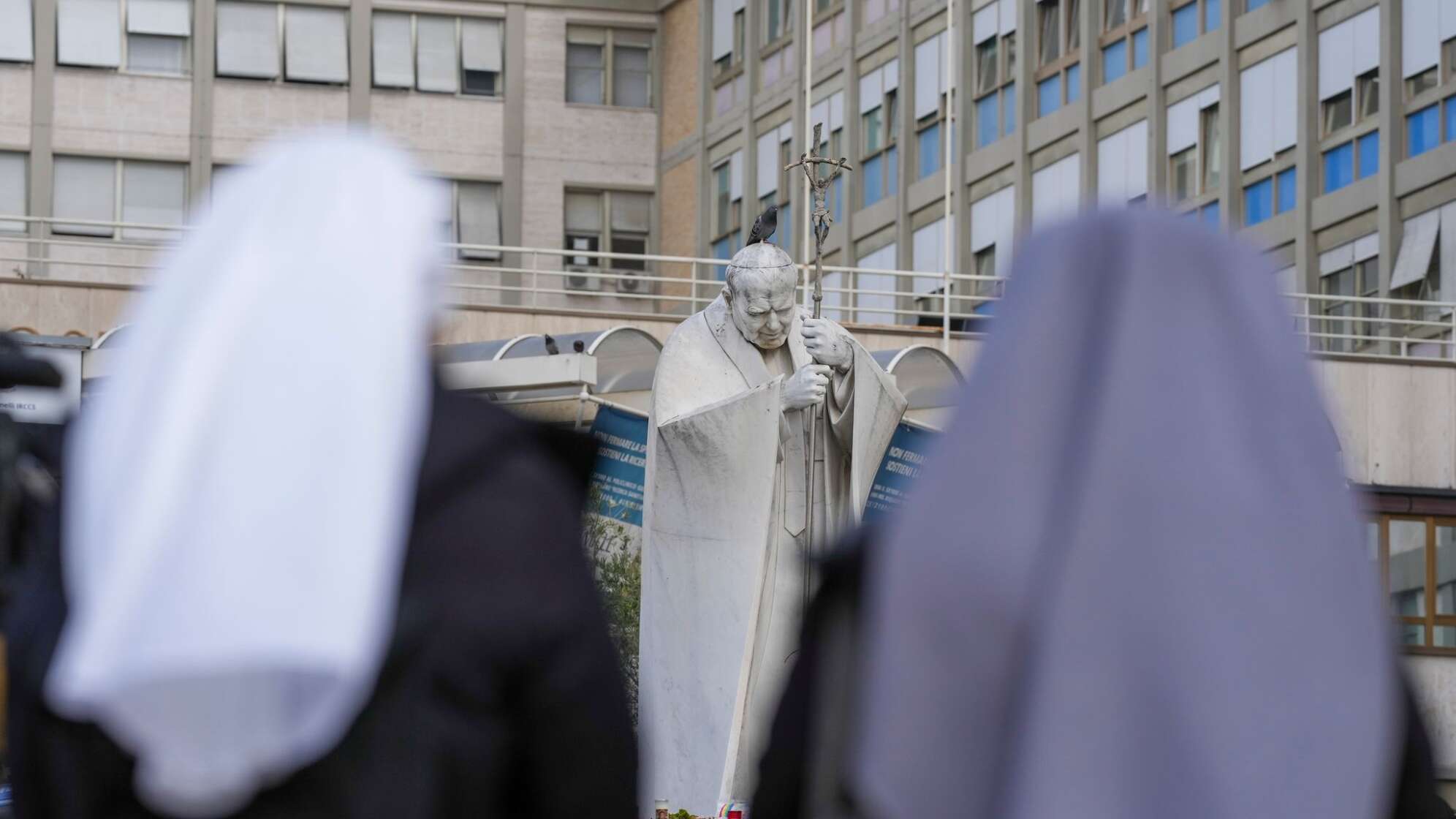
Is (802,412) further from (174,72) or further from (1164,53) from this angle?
(174,72)

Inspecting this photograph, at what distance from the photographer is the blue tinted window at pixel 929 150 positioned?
44.3 meters

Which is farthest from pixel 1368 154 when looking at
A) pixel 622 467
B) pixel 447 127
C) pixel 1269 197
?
pixel 447 127

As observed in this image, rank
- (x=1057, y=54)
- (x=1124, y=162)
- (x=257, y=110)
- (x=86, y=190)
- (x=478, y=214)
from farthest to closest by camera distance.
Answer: (x=478, y=214)
(x=257, y=110)
(x=86, y=190)
(x=1057, y=54)
(x=1124, y=162)

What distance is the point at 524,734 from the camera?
260 centimetres

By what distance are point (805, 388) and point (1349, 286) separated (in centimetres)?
2645

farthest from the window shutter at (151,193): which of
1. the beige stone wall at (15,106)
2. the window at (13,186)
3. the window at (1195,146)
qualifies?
the window at (1195,146)

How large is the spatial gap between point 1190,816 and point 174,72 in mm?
48137

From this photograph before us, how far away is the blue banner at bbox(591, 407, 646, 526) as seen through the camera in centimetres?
1739

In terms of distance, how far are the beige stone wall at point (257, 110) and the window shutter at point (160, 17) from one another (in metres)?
1.15

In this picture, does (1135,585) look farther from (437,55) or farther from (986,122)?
(437,55)

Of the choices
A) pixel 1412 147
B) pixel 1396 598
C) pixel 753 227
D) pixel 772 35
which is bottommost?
Answer: pixel 1396 598

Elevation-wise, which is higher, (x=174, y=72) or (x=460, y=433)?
(x=174, y=72)

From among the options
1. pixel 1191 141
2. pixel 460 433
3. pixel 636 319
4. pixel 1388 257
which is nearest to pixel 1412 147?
pixel 1388 257

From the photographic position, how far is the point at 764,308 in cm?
1108
